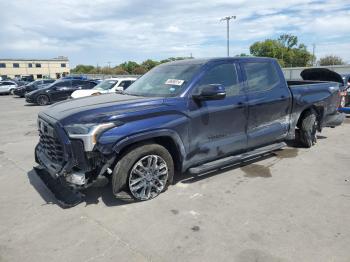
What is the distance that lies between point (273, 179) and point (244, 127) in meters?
0.92

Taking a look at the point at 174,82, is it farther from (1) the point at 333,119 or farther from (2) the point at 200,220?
(1) the point at 333,119

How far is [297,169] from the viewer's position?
535 cm

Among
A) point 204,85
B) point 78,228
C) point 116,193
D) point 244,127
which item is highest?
point 204,85

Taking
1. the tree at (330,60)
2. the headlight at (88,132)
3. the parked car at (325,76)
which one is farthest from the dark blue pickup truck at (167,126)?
the tree at (330,60)

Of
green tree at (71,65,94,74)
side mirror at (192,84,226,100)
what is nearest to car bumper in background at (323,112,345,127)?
side mirror at (192,84,226,100)

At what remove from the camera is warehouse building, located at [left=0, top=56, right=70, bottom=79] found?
93.3m

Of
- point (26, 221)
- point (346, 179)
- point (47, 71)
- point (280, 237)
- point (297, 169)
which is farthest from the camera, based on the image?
point (47, 71)

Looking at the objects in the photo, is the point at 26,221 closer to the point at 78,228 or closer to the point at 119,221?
the point at 78,228

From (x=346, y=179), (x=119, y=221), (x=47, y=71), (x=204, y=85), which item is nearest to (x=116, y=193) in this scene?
(x=119, y=221)

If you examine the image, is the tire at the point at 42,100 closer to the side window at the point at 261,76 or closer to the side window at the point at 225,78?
the side window at the point at 261,76

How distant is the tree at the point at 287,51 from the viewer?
94250mm

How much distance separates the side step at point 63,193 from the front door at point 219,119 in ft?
5.21

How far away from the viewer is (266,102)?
17.3 feet

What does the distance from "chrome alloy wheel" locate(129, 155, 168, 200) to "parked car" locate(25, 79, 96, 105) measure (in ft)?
53.5
